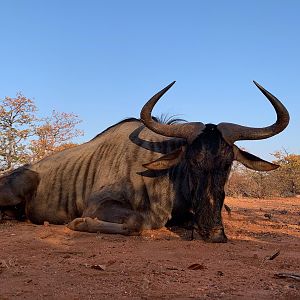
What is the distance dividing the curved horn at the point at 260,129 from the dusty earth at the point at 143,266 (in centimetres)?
106

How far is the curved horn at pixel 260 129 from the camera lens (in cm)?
482

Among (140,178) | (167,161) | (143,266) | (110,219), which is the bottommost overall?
(143,266)

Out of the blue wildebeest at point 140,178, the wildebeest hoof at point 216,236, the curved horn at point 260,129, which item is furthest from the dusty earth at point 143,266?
the curved horn at point 260,129

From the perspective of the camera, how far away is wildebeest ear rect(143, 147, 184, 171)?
198 inches

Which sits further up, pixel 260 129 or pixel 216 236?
pixel 260 129

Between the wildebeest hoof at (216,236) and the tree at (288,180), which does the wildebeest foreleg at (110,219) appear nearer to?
the wildebeest hoof at (216,236)

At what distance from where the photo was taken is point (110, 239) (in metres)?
4.36

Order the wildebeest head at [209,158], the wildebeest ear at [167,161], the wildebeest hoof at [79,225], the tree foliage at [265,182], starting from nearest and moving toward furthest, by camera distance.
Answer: the wildebeest head at [209,158], the wildebeest hoof at [79,225], the wildebeest ear at [167,161], the tree foliage at [265,182]

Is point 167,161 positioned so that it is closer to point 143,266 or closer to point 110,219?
point 110,219

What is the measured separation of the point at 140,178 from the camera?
5289mm

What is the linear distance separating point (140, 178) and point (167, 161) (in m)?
0.41

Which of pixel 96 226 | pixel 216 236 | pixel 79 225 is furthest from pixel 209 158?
pixel 79 225

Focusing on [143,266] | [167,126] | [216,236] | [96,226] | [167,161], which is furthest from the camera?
[167,126]

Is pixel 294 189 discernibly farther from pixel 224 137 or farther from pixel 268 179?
pixel 224 137
